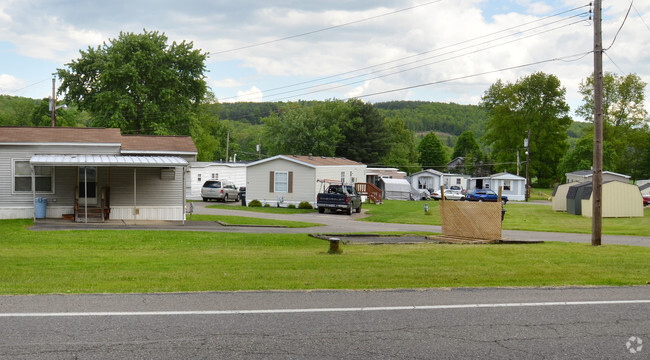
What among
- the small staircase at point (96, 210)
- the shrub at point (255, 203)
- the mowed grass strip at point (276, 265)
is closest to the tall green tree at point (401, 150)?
the shrub at point (255, 203)

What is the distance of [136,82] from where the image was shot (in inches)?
1882

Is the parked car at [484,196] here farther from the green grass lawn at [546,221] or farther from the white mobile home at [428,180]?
the green grass lawn at [546,221]

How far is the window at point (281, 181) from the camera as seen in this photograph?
131ft

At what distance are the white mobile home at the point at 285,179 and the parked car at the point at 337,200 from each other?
3008 mm

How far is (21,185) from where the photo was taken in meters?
23.5

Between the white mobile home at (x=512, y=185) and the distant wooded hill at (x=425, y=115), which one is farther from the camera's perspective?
the distant wooded hill at (x=425, y=115)

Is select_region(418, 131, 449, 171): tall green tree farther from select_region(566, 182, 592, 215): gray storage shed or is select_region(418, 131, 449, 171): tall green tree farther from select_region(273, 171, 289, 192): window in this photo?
select_region(273, 171, 289, 192): window

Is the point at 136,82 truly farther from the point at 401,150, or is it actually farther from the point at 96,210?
the point at 401,150

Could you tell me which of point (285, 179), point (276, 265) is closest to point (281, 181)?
point (285, 179)

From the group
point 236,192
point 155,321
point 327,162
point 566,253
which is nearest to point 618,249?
point 566,253

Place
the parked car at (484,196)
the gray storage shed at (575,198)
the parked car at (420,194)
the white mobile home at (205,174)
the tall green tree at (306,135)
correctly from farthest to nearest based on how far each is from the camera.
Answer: the tall green tree at (306,135), the parked car at (420,194), the parked car at (484,196), the white mobile home at (205,174), the gray storage shed at (575,198)

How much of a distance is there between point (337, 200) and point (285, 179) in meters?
5.96

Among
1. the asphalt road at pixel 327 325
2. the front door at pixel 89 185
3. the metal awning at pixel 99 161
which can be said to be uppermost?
the metal awning at pixel 99 161

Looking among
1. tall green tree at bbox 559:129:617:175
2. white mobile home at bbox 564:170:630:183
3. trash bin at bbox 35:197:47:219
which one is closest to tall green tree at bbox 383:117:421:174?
tall green tree at bbox 559:129:617:175
